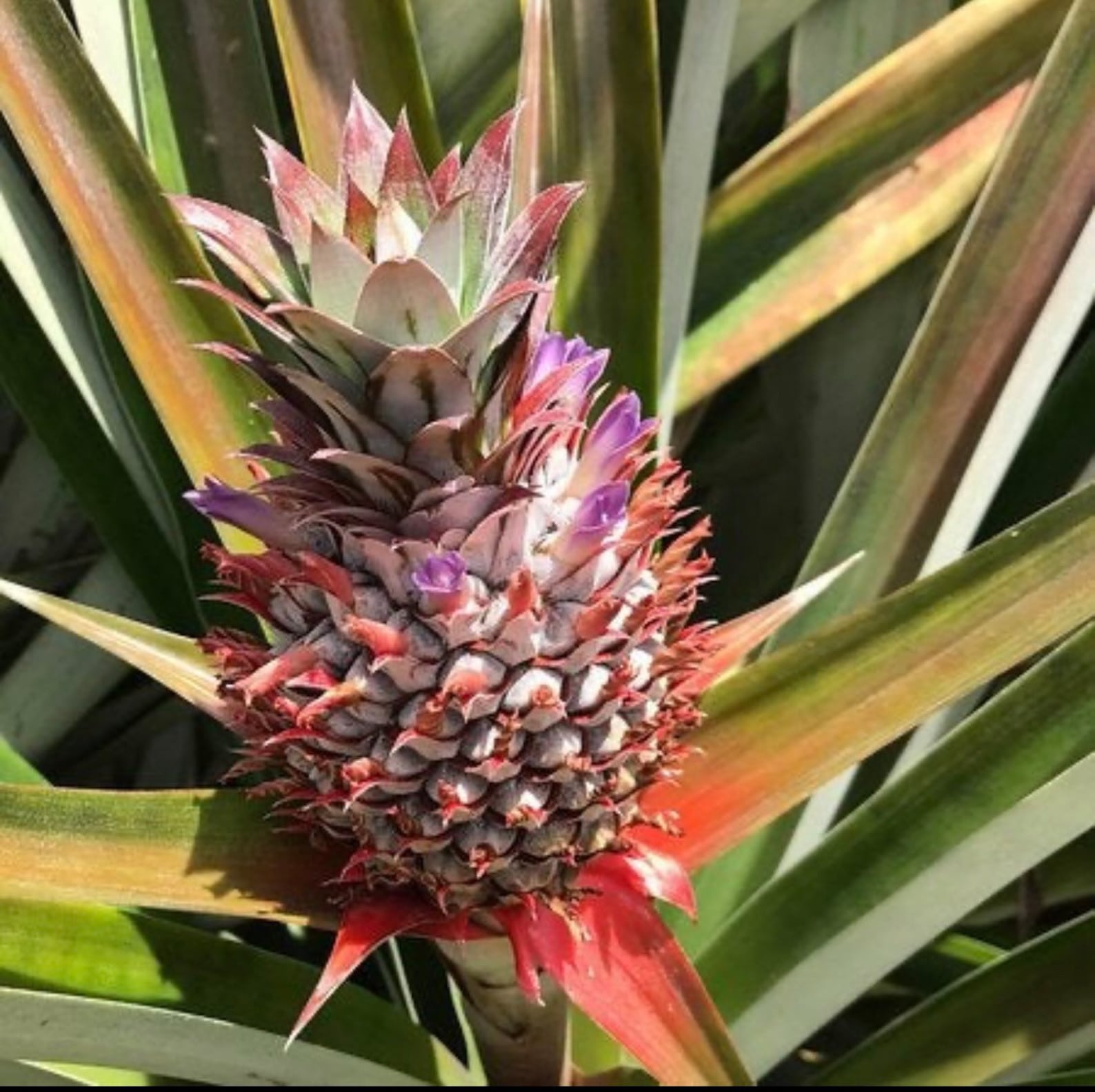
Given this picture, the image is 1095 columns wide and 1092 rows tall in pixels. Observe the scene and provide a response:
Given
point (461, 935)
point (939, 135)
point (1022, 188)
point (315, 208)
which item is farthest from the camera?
point (939, 135)

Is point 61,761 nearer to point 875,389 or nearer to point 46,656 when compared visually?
point 46,656

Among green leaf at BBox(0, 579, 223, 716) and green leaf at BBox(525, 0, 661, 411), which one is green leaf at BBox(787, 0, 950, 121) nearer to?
green leaf at BBox(525, 0, 661, 411)

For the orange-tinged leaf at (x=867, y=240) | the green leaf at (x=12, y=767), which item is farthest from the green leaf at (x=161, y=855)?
the orange-tinged leaf at (x=867, y=240)

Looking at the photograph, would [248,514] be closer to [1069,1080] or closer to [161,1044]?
[161,1044]

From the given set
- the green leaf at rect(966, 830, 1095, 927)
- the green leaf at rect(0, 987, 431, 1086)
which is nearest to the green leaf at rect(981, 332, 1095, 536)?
the green leaf at rect(966, 830, 1095, 927)

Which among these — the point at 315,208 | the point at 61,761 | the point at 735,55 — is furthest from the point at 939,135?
the point at 61,761

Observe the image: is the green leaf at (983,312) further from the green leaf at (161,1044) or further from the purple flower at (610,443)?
the green leaf at (161,1044)

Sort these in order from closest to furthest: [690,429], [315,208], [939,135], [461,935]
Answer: [315,208], [461,935], [939,135], [690,429]
